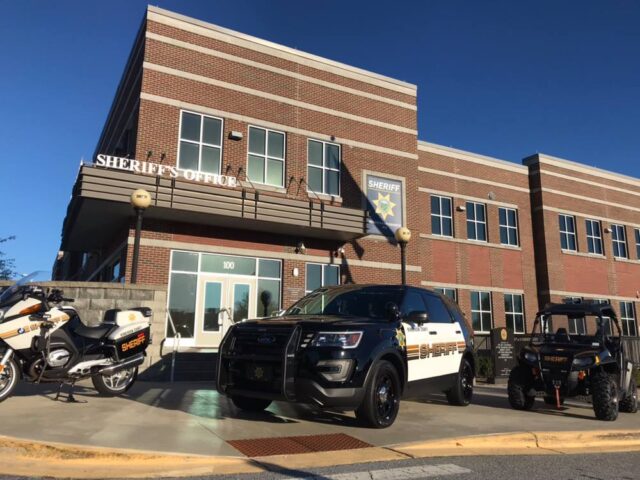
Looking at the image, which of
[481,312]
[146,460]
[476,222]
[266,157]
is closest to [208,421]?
[146,460]

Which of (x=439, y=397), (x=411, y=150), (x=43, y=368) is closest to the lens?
(x=43, y=368)

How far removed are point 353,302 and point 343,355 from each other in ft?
5.03

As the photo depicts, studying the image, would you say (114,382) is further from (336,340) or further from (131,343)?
(336,340)

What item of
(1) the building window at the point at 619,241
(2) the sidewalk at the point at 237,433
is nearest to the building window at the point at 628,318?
(1) the building window at the point at 619,241

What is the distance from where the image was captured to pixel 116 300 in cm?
1147

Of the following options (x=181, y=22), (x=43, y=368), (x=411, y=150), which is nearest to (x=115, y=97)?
(x=181, y=22)

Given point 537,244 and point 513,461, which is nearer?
point 513,461

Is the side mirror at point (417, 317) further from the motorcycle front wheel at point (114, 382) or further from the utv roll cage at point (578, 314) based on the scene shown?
the motorcycle front wheel at point (114, 382)

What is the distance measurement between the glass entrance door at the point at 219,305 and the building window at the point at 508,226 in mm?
14462

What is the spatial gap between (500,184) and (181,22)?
1674cm

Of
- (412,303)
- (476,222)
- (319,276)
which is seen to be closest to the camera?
(412,303)

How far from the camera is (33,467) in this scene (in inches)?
183

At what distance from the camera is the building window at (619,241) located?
29.3 metres

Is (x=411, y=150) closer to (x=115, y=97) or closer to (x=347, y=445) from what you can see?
(x=115, y=97)
